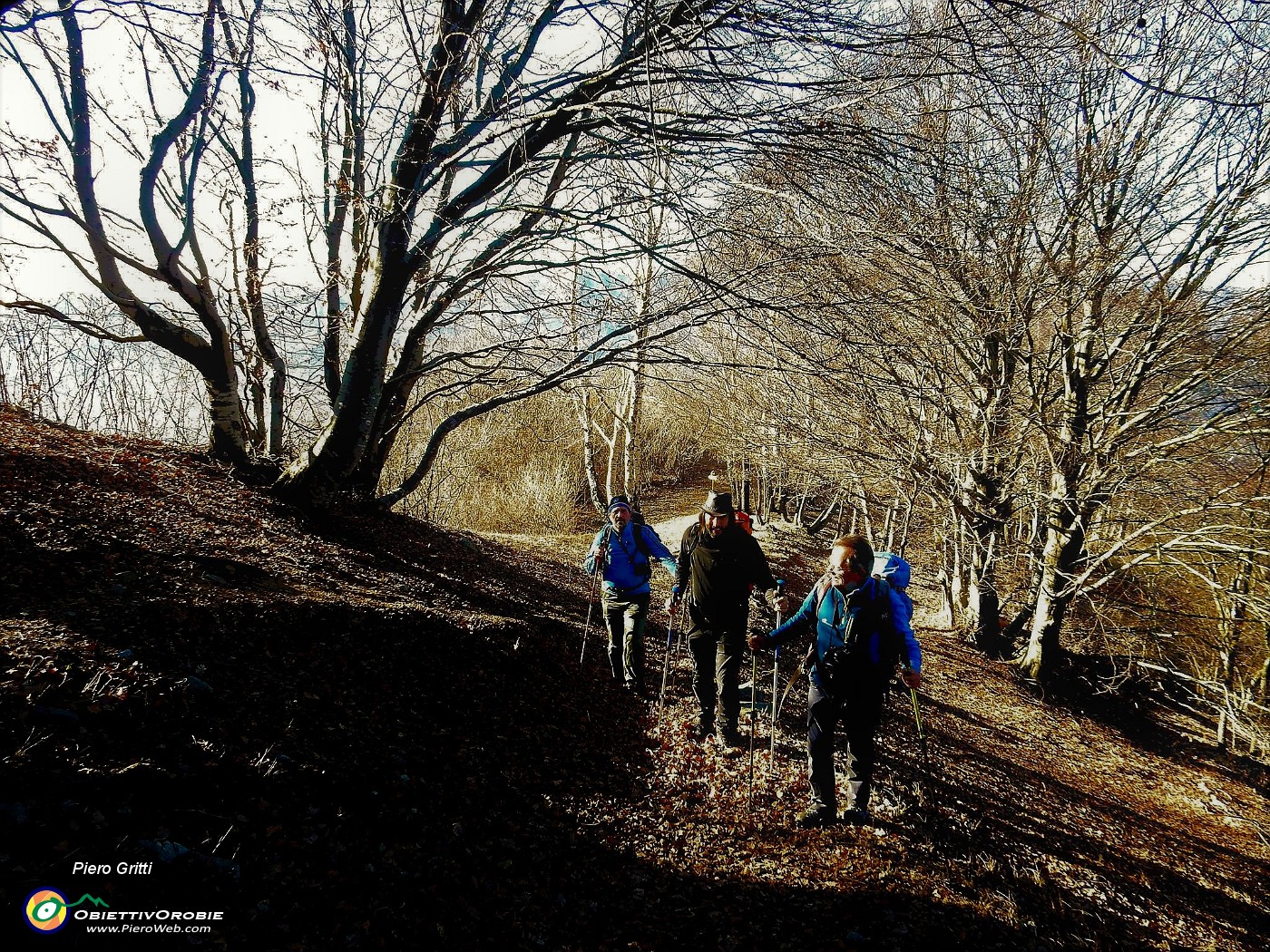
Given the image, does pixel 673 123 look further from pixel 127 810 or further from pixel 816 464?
pixel 816 464

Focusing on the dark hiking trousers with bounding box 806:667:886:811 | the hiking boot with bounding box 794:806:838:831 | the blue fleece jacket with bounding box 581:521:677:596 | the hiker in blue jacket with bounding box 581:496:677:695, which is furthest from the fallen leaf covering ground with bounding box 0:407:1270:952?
the blue fleece jacket with bounding box 581:521:677:596

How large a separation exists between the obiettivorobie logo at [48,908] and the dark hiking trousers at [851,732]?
3.45 metres

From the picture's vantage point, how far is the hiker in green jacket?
447 cm

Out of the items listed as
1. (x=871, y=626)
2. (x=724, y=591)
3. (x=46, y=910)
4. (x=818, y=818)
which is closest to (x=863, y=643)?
(x=871, y=626)

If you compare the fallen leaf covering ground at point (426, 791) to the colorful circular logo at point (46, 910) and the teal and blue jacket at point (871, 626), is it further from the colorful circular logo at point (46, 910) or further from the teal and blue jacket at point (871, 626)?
the teal and blue jacket at point (871, 626)

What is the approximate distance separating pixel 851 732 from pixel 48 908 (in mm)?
3731

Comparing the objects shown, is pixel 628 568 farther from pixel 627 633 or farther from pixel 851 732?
pixel 851 732

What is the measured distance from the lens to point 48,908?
6.22ft

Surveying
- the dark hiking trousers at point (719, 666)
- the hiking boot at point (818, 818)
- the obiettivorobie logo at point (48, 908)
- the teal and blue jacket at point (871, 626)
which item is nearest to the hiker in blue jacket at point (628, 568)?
the dark hiking trousers at point (719, 666)

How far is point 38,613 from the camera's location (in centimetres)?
340

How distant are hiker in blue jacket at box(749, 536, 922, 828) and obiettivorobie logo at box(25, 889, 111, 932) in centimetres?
348

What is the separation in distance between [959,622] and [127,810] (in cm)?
1280

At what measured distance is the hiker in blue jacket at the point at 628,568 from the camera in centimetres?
525

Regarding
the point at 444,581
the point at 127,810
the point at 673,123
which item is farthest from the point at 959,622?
the point at 127,810
